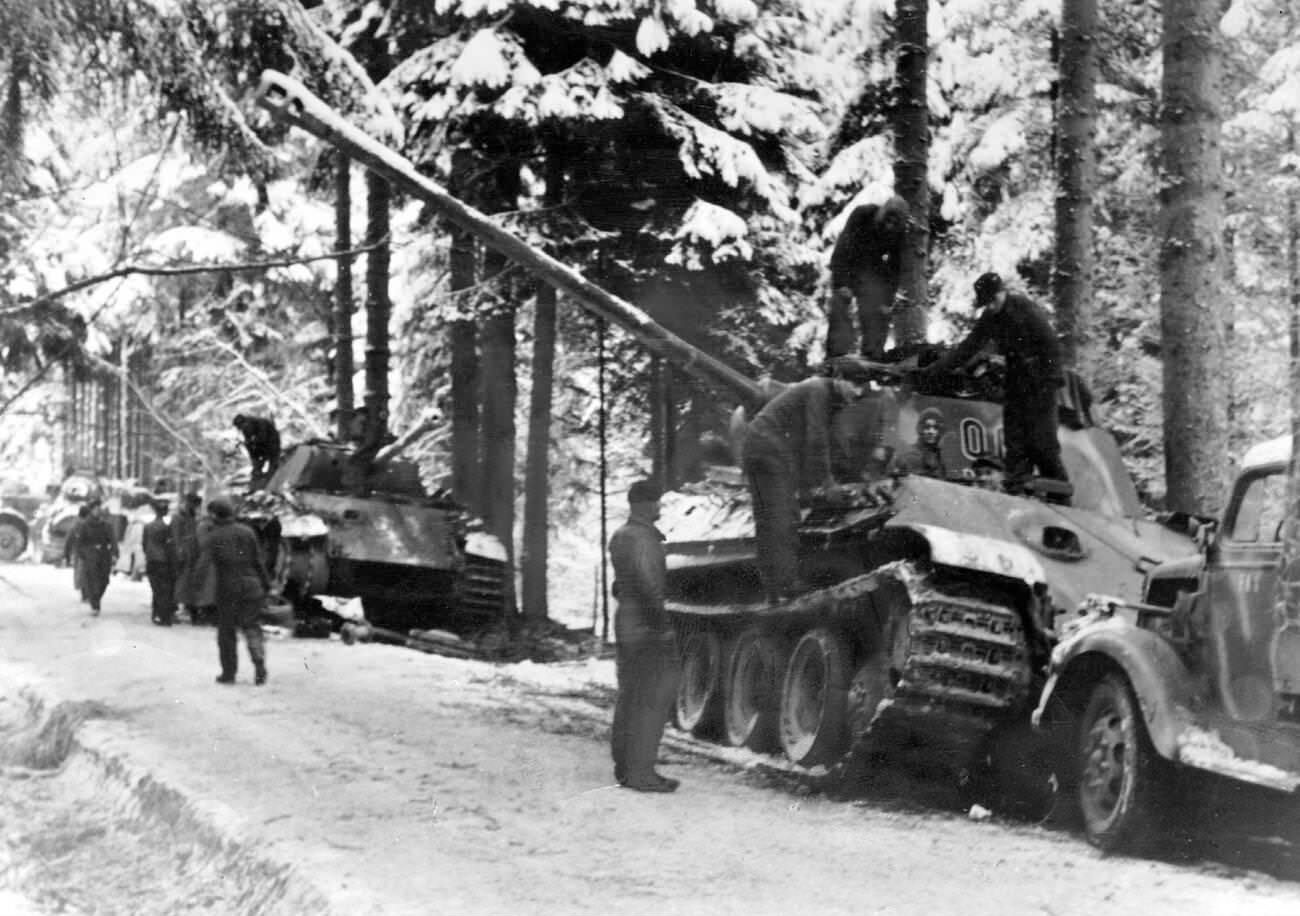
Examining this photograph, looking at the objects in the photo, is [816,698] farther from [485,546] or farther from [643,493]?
[485,546]

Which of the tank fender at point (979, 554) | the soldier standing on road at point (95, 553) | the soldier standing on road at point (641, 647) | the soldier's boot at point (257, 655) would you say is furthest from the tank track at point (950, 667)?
the soldier standing on road at point (95, 553)

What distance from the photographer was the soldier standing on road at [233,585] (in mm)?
14602

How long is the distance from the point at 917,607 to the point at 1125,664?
148cm

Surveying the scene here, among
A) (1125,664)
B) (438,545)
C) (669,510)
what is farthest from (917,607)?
(438,545)

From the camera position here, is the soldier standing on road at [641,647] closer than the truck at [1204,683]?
No

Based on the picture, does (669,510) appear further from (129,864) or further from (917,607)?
(129,864)

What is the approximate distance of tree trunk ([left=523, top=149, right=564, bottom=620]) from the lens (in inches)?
803

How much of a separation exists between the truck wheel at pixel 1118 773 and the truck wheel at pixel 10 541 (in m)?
33.0

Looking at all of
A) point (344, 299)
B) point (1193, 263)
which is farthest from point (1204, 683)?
point (344, 299)

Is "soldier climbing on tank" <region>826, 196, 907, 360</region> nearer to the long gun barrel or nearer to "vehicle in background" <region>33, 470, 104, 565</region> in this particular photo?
the long gun barrel

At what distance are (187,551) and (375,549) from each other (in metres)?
2.93

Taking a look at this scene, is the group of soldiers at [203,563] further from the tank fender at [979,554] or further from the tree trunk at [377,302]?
the tank fender at [979,554]

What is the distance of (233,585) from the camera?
14.7 m

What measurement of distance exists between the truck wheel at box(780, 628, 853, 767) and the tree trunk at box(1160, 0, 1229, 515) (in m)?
3.24
